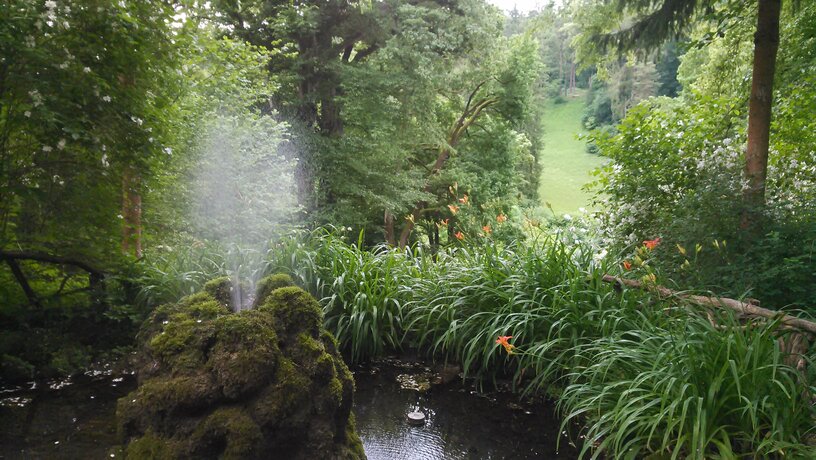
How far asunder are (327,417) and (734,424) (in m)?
1.89

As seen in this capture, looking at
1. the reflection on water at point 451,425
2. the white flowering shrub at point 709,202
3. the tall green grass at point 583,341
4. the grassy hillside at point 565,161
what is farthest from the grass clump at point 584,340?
the grassy hillside at point 565,161

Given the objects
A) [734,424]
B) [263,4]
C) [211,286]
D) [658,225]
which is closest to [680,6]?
[658,225]

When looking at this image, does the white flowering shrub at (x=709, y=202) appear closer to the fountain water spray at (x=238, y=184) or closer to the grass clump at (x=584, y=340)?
the grass clump at (x=584, y=340)

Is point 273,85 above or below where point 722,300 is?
above

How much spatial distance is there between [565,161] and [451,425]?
1507 inches

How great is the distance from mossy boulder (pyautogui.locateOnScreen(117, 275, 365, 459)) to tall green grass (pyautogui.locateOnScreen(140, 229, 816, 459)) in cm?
120

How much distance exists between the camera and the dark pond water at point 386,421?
268 centimetres

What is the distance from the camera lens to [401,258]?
492cm

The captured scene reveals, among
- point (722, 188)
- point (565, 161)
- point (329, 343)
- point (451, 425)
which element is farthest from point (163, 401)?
point (565, 161)

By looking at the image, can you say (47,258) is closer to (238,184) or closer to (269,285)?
(269,285)

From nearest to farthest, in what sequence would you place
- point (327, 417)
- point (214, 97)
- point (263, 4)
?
point (327, 417), point (214, 97), point (263, 4)

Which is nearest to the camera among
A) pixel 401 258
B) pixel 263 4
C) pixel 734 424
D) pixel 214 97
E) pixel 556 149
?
pixel 734 424

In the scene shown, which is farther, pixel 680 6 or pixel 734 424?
pixel 680 6

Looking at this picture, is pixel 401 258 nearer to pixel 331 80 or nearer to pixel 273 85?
pixel 273 85
